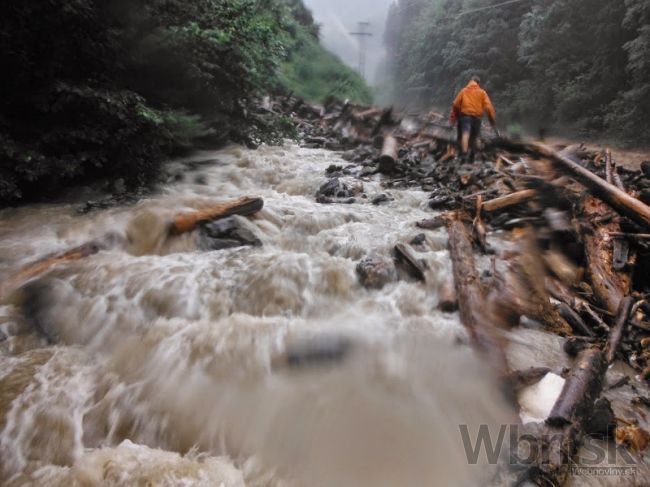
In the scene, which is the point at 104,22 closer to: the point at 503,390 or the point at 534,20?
the point at 503,390

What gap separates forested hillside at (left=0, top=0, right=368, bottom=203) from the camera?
431 centimetres

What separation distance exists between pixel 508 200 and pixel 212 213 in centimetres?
396

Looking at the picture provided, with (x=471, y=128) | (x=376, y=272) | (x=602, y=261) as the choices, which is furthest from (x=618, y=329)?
(x=471, y=128)

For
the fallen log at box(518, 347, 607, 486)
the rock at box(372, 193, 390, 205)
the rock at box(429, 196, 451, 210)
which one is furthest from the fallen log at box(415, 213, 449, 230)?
the fallen log at box(518, 347, 607, 486)

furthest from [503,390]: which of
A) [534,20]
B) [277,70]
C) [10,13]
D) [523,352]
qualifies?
[534,20]

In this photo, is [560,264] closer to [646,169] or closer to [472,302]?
[472,302]

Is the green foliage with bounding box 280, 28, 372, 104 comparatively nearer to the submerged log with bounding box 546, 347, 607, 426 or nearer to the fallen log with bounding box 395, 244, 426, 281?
the fallen log with bounding box 395, 244, 426, 281

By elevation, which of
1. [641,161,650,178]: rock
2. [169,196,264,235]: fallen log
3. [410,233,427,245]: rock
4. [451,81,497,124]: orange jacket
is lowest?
[410,233,427,245]: rock

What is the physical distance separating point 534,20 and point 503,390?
62.8 feet

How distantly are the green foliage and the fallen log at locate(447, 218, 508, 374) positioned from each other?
20558mm

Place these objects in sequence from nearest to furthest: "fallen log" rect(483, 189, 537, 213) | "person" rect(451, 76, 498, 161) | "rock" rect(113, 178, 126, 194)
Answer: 1. "fallen log" rect(483, 189, 537, 213)
2. "rock" rect(113, 178, 126, 194)
3. "person" rect(451, 76, 498, 161)

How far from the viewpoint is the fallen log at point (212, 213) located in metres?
4.48

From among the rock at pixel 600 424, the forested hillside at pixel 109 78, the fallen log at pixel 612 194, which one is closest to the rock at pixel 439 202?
the fallen log at pixel 612 194

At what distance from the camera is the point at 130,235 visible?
4.33 m
